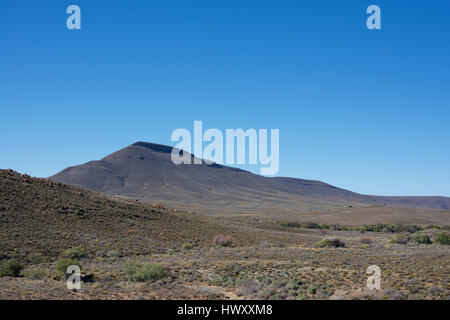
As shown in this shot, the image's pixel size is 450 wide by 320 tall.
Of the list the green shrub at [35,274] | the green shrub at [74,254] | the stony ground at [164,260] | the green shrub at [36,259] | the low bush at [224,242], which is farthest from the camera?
the low bush at [224,242]

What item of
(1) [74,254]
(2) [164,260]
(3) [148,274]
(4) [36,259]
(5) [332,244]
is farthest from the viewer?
(5) [332,244]

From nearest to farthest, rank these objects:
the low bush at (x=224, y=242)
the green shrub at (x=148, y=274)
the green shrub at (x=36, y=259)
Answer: the green shrub at (x=148, y=274) < the green shrub at (x=36, y=259) < the low bush at (x=224, y=242)

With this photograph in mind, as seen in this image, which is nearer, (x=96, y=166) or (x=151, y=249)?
(x=151, y=249)

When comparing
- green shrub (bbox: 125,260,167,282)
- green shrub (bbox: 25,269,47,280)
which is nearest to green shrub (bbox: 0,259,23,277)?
green shrub (bbox: 25,269,47,280)

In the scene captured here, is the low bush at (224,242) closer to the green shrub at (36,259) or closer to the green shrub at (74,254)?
the green shrub at (74,254)

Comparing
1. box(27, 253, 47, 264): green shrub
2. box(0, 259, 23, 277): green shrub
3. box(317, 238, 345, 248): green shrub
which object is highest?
box(0, 259, 23, 277): green shrub

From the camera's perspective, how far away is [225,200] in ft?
522

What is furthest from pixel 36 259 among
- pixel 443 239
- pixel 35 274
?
pixel 443 239

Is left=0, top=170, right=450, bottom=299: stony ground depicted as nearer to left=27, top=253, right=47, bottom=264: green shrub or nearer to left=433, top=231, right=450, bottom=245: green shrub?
left=27, top=253, right=47, bottom=264: green shrub

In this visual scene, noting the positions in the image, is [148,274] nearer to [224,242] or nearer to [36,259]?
[36,259]

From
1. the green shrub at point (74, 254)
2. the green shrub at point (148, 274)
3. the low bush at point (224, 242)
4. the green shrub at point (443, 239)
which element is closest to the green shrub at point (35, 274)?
the green shrub at point (148, 274)

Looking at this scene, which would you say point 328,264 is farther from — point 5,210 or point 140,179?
point 140,179

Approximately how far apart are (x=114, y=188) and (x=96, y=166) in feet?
117
